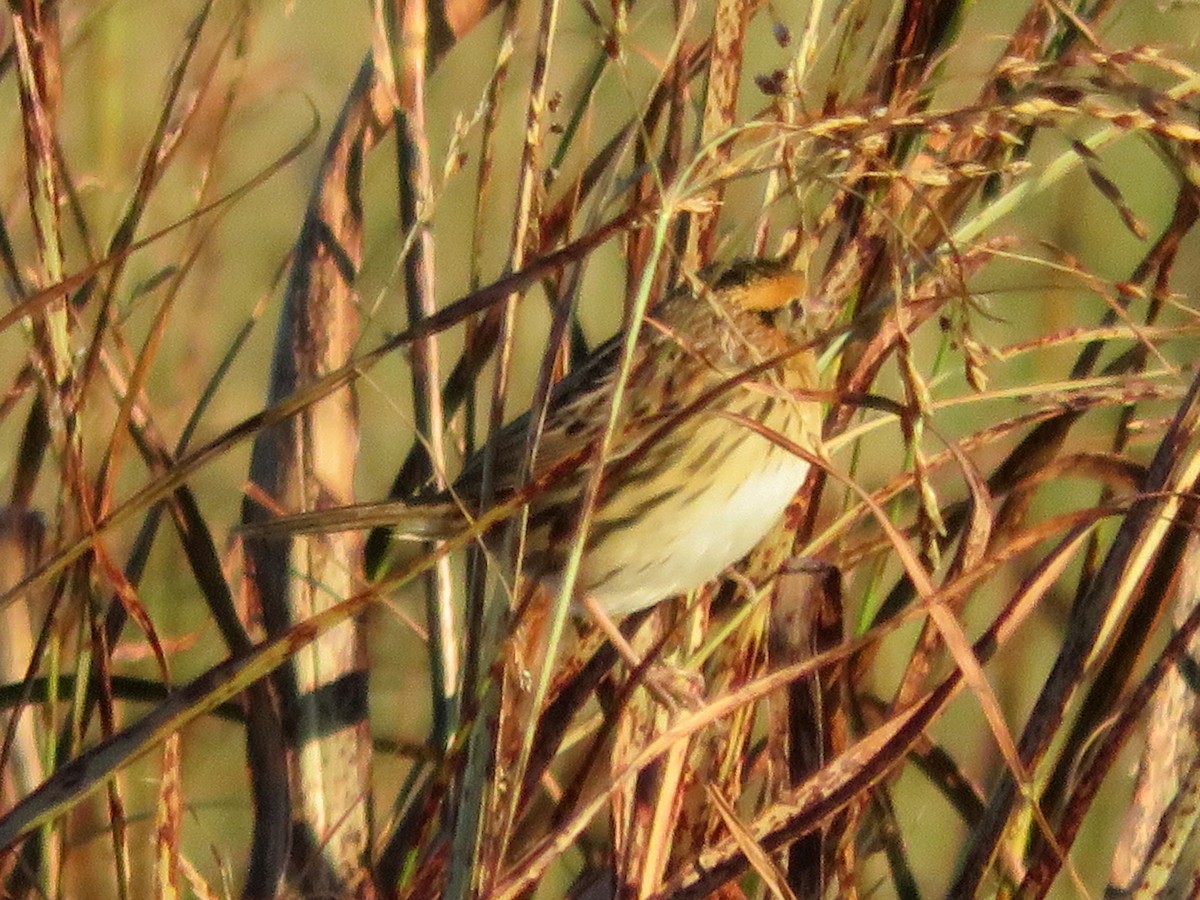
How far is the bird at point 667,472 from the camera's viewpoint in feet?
5.79

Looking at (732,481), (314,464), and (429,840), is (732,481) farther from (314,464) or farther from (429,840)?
(429,840)

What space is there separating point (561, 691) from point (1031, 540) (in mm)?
593

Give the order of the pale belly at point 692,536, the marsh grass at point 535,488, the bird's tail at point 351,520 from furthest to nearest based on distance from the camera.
→ the pale belly at point 692,536 → the bird's tail at point 351,520 → the marsh grass at point 535,488

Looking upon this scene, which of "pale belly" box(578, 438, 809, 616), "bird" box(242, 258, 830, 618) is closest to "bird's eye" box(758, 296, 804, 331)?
"bird" box(242, 258, 830, 618)

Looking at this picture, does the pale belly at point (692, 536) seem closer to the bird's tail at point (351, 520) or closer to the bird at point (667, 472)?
the bird at point (667, 472)

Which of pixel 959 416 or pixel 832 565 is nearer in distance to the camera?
pixel 832 565

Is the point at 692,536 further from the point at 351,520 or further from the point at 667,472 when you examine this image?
the point at 351,520

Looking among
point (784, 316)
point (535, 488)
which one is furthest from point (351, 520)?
point (535, 488)

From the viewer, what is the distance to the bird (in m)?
1.77

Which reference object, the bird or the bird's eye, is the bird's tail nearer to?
the bird

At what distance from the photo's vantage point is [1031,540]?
3.96ft

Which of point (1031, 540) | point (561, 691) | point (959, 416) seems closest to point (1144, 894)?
point (1031, 540)

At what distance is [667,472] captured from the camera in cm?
216

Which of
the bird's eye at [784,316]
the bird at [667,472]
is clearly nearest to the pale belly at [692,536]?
the bird at [667,472]
